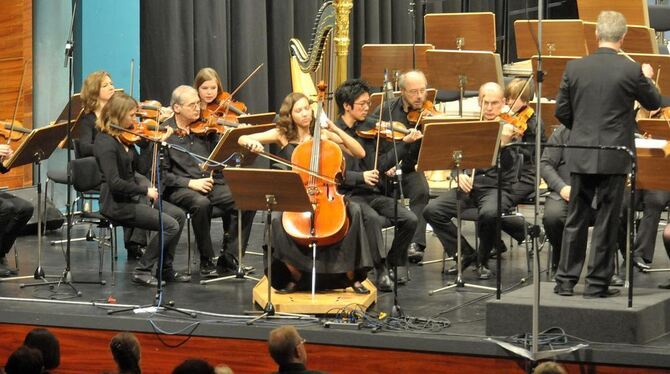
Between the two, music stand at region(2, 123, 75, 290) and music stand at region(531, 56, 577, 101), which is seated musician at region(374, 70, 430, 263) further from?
music stand at region(2, 123, 75, 290)

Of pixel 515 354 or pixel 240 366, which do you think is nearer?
pixel 515 354

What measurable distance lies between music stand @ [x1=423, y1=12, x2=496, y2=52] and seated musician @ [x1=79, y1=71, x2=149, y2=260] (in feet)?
9.17

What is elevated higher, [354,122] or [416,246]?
[354,122]

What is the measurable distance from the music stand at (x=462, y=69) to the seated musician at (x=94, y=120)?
224 cm

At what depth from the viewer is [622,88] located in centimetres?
604

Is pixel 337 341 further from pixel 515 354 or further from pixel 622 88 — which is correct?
pixel 622 88

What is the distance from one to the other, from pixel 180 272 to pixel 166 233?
49 centimetres

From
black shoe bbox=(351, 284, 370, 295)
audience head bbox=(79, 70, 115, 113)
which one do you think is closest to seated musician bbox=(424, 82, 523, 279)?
black shoe bbox=(351, 284, 370, 295)

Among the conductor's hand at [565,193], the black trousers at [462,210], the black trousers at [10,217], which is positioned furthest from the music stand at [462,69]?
the black trousers at [10,217]

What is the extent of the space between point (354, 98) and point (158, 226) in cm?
143

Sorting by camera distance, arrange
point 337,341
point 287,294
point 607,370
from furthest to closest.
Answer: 1. point 287,294
2. point 337,341
3. point 607,370

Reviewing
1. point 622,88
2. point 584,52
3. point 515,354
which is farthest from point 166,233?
point 584,52

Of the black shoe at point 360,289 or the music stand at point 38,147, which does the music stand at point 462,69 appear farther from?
the music stand at point 38,147

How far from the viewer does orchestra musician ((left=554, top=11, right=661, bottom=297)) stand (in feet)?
19.8
